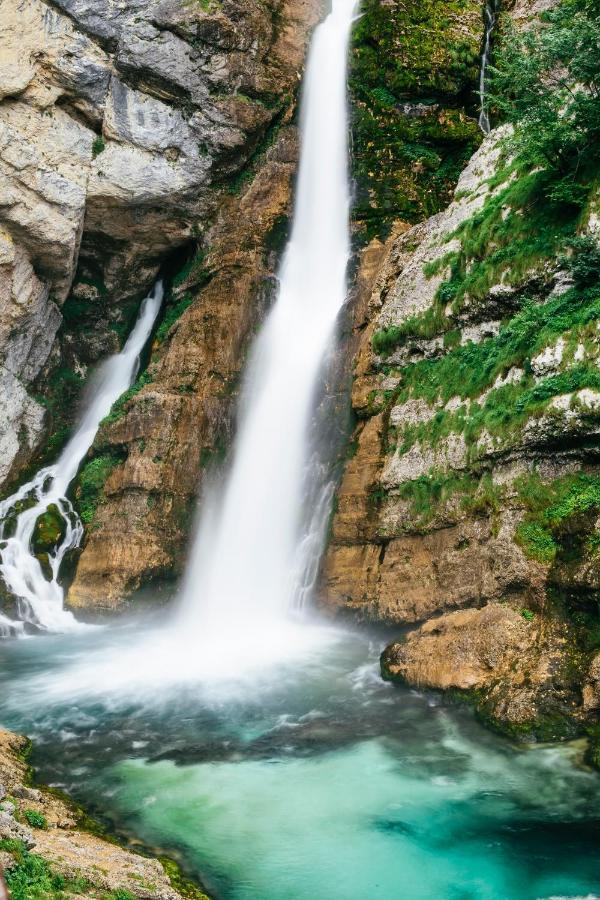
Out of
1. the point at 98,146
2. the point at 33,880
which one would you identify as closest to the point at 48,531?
the point at 98,146

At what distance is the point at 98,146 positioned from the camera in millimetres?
22734

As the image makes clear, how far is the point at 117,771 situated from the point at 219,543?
10.0 metres

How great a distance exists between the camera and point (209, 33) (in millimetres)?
23422

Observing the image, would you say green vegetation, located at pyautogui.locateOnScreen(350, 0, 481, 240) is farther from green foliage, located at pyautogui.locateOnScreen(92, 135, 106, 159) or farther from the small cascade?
green foliage, located at pyautogui.locateOnScreen(92, 135, 106, 159)

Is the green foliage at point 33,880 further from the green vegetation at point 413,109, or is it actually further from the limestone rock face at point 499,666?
the green vegetation at point 413,109

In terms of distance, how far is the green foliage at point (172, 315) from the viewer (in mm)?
23891

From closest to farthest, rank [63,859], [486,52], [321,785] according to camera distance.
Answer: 1. [63,859]
2. [321,785]
3. [486,52]

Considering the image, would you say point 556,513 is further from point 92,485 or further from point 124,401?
point 124,401

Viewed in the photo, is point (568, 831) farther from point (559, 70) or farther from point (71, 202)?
point (71, 202)

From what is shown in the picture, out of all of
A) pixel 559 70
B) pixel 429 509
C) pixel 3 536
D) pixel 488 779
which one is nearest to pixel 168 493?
pixel 3 536

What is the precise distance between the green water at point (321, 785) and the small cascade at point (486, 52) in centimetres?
1839

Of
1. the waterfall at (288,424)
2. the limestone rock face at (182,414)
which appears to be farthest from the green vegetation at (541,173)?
the limestone rock face at (182,414)

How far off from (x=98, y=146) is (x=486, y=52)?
13.4 m

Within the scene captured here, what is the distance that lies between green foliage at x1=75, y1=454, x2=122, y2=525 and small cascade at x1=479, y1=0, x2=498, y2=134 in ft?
53.3
